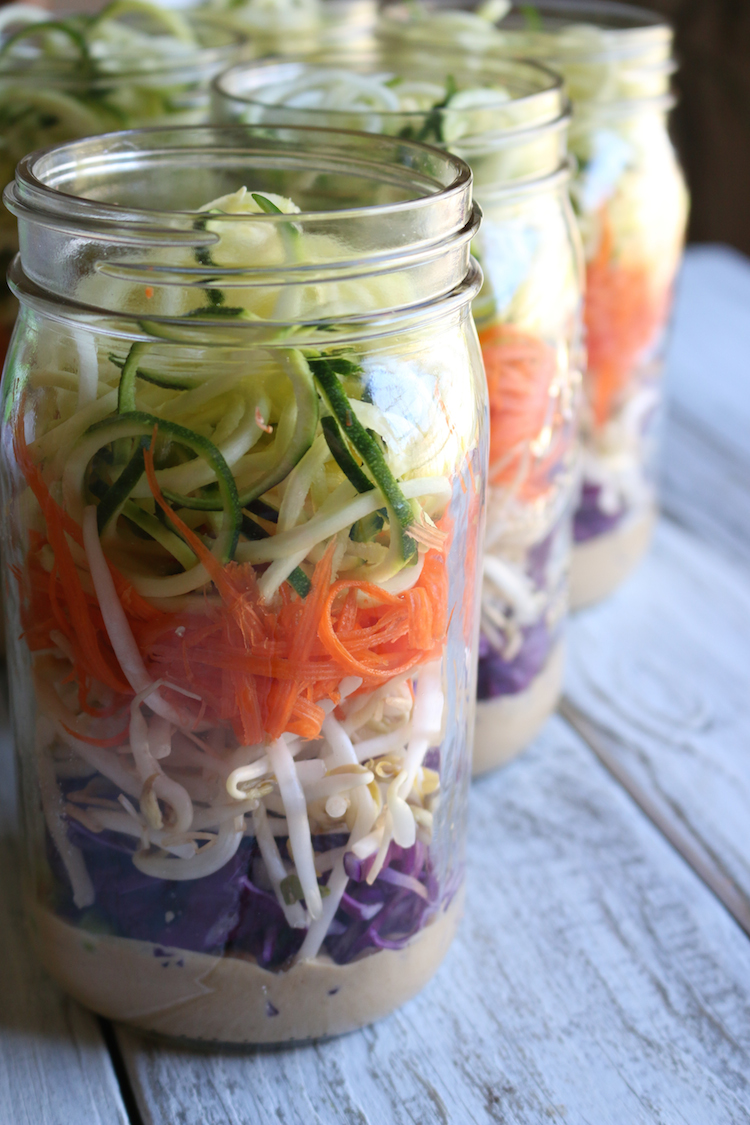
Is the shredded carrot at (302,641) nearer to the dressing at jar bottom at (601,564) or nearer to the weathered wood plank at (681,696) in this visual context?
the weathered wood plank at (681,696)

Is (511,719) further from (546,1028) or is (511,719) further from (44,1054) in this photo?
(44,1054)

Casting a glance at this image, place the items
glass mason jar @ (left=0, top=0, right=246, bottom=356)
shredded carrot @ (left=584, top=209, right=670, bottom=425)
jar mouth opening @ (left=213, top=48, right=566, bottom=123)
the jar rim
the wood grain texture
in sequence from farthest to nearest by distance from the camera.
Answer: the wood grain texture → shredded carrot @ (left=584, top=209, right=670, bottom=425) → glass mason jar @ (left=0, top=0, right=246, bottom=356) → jar mouth opening @ (left=213, top=48, right=566, bottom=123) → the jar rim

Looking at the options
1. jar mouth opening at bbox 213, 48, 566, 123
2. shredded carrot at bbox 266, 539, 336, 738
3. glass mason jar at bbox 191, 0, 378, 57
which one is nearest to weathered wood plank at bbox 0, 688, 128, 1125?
shredded carrot at bbox 266, 539, 336, 738

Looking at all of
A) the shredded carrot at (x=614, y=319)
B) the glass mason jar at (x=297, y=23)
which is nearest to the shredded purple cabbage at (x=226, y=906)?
the shredded carrot at (x=614, y=319)

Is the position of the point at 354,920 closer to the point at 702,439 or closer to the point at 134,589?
the point at 134,589

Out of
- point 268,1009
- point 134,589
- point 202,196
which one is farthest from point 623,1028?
point 202,196

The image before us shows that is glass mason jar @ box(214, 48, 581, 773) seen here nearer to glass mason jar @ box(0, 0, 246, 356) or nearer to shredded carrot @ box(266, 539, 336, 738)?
glass mason jar @ box(0, 0, 246, 356)

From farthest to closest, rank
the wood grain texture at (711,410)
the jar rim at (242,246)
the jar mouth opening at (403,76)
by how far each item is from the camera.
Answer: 1. the wood grain texture at (711,410)
2. the jar mouth opening at (403,76)
3. the jar rim at (242,246)
